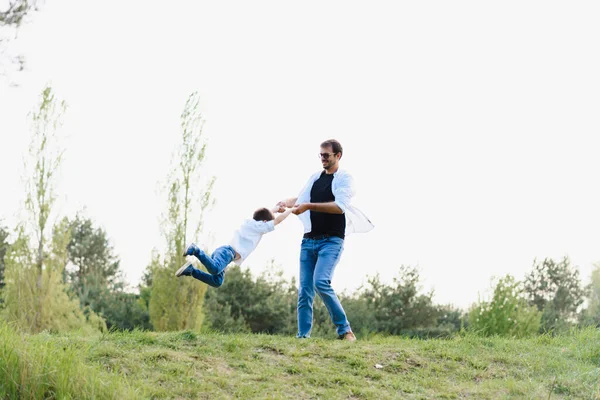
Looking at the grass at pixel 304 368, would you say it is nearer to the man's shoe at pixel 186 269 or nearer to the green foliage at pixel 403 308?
the man's shoe at pixel 186 269

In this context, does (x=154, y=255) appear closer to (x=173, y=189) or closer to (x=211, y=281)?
(x=173, y=189)

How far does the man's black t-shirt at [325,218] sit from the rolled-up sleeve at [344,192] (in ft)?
0.52

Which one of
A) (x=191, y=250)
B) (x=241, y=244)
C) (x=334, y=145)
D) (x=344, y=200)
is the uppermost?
(x=334, y=145)

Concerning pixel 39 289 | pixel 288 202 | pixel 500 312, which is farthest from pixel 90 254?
pixel 288 202

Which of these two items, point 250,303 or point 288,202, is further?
point 250,303

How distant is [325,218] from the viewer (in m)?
7.20

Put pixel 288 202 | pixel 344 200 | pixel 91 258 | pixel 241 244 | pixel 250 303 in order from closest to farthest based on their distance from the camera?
pixel 241 244 → pixel 344 200 → pixel 288 202 → pixel 250 303 → pixel 91 258

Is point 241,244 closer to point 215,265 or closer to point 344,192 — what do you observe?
point 215,265

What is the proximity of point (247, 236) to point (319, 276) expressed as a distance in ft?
3.18

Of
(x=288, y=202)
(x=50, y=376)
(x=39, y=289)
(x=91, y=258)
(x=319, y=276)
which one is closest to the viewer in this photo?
(x=50, y=376)

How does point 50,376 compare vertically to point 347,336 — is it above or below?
below

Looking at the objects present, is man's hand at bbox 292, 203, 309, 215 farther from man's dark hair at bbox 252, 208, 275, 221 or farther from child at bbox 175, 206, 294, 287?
man's dark hair at bbox 252, 208, 275, 221

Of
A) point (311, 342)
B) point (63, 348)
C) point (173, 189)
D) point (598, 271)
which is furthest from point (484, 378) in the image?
point (598, 271)

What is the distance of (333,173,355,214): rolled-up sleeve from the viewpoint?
698 centimetres
